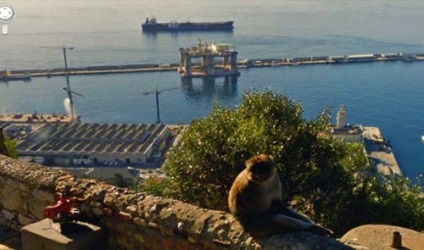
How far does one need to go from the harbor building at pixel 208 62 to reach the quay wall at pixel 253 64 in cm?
267

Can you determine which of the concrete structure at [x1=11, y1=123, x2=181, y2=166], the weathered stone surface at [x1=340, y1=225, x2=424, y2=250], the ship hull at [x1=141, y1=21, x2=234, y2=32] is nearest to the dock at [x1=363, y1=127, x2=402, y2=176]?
the concrete structure at [x1=11, y1=123, x2=181, y2=166]

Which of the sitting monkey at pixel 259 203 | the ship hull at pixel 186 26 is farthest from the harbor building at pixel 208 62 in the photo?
the sitting monkey at pixel 259 203

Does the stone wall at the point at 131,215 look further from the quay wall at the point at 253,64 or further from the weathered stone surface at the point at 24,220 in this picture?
the quay wall at the point at 253,64

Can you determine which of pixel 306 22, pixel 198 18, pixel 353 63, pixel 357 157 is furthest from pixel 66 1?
pixel 357 157

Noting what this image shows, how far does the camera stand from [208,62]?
75438 millimetres

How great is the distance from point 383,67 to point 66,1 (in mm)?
130184

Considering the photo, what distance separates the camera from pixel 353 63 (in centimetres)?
7875

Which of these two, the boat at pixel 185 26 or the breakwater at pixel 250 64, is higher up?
the boat at pixel 185 26

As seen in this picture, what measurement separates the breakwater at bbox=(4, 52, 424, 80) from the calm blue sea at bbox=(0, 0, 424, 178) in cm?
152

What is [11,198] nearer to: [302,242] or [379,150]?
[302,242]

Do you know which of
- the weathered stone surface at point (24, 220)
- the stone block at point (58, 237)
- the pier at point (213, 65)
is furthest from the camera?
the pier at point (213, 65)

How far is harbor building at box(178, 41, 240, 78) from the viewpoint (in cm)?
7291

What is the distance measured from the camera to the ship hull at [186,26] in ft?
343

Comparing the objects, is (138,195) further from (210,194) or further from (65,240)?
(210,194)
